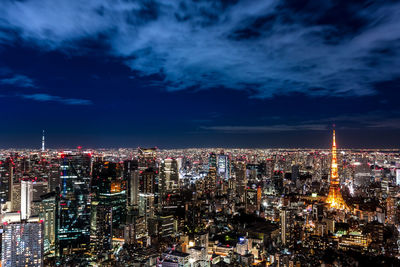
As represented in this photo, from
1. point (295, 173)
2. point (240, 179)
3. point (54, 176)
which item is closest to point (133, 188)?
point (54, 176)

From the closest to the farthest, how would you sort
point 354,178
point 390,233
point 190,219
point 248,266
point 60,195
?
point 248,266, point 390,233, point 60,195, point 190,219, point 354,178

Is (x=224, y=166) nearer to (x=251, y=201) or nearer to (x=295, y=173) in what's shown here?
(x=295, y=173)

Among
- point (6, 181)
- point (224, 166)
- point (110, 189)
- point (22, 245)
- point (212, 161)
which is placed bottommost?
point (22, 245)

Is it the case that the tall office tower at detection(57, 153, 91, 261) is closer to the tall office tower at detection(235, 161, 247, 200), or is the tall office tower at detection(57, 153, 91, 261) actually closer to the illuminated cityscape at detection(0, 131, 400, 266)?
the illuminated cityscape at detection(0, 131, 400, 266)

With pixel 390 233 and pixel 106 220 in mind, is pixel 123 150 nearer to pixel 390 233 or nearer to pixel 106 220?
pixel 106 220

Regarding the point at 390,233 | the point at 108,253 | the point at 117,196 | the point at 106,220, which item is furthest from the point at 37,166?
the point at 390,233

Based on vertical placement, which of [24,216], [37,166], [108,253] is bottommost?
[108,253]
